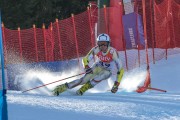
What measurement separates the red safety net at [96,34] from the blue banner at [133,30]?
18 cm

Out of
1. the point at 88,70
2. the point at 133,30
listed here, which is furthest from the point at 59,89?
the point at 133,30

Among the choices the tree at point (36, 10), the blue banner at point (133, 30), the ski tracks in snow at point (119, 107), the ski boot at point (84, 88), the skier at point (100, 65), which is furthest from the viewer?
the tree at point (36, 10)

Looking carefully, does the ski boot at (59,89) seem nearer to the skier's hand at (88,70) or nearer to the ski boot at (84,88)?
the ski boot at (84,88)

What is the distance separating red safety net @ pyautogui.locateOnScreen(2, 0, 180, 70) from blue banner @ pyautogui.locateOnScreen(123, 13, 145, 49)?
18 cm

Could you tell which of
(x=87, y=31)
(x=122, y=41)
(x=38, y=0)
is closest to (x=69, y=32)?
(x=87, y=31)

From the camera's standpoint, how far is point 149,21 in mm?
16500

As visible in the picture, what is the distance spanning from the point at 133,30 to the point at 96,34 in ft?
5.97

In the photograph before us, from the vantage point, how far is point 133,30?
51.1 feet

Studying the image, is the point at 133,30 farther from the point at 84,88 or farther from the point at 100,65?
the point at 84,88

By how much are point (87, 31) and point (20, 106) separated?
36.1ft

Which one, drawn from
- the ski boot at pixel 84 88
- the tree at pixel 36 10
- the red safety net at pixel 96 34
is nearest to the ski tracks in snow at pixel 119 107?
the ski boot at pixel 84 88

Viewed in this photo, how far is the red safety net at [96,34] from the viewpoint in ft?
52.7

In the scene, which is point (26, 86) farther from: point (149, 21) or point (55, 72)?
point (149, 21)

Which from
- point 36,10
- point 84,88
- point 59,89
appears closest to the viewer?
point 59,89
